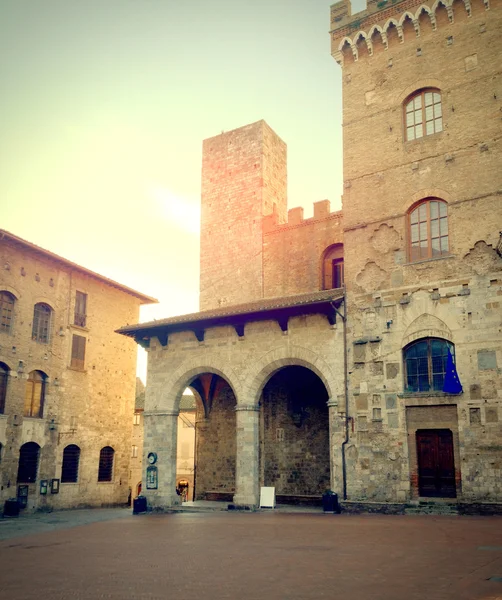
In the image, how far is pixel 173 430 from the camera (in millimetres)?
21609

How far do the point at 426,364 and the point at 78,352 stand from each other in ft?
50.8

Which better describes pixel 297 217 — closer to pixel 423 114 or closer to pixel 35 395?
pixel 423 114

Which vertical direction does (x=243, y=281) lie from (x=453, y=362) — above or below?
above

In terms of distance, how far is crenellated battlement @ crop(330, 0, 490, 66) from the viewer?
18750 mm

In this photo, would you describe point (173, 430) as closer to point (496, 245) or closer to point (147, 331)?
point (147, 331)

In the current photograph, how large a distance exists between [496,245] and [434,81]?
18.4 ft

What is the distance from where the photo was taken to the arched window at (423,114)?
1861 cm

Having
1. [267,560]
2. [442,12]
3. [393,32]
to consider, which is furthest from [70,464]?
[442,12]

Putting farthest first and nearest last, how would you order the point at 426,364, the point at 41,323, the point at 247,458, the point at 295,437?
the point at 41,323
the point at 295,437
the point at 247,458
the point at 426,364

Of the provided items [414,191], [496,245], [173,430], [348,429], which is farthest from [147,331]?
[496,245]

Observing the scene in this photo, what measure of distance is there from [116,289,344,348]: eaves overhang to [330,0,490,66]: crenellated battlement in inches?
320

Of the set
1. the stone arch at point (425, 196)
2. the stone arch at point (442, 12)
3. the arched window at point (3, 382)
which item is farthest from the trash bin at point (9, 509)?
the stone arch at point (442, 12)

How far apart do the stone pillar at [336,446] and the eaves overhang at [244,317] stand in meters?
2.75

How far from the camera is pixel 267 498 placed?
755 inches
